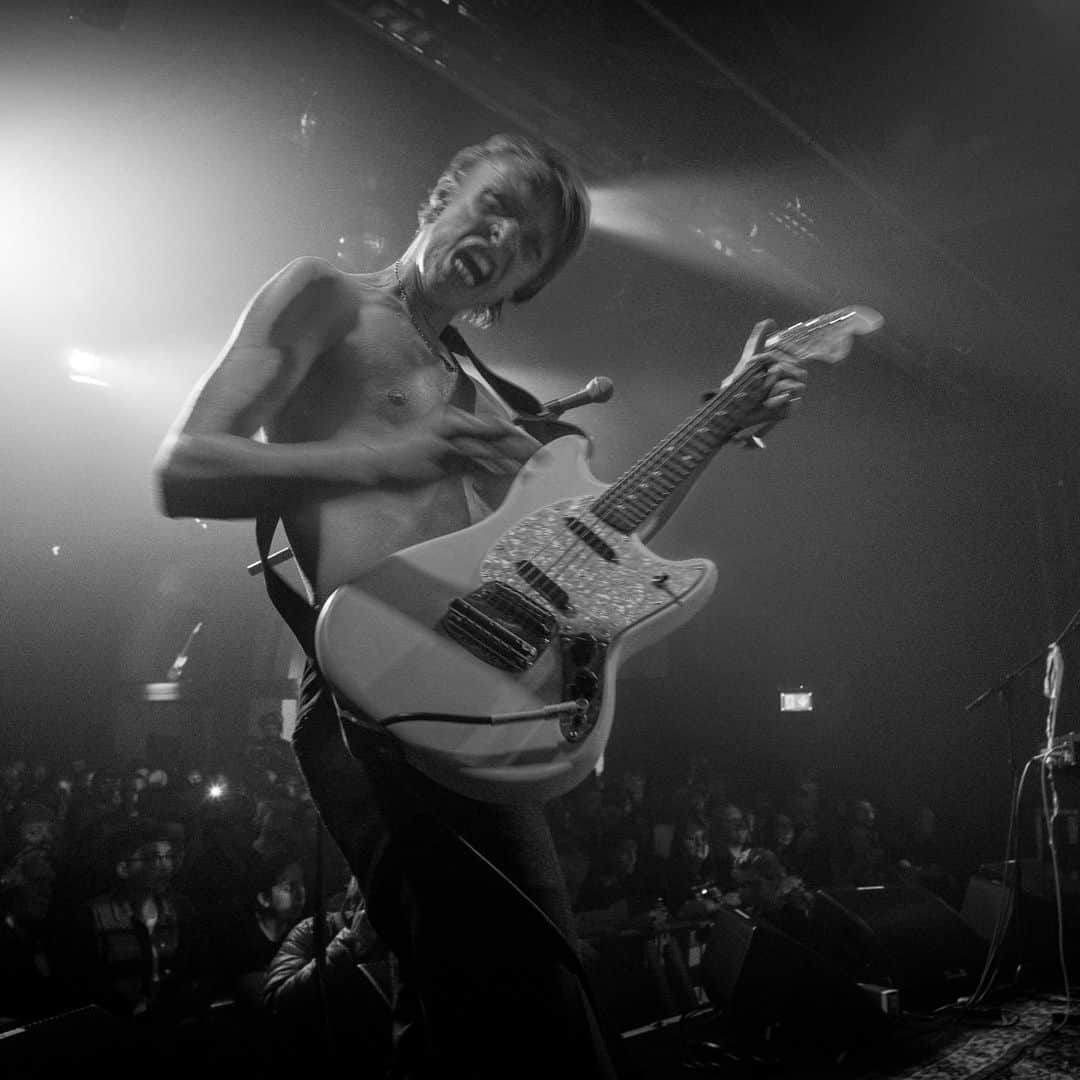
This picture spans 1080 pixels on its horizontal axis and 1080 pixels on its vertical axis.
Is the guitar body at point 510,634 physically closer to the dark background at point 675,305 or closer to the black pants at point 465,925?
the black pants at point 465,925

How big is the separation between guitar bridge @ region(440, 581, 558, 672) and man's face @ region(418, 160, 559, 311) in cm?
62

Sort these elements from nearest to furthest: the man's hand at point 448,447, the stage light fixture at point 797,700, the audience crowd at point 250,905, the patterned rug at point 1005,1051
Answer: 1. the man's hand at point 448,447
2. the audience crowd at point 250,905
3. the patterned rug at point 1005,1051
4. the stage light fixture at point 797,700

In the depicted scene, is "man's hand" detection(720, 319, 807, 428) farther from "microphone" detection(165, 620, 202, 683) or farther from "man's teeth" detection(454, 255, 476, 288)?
"microphone" detection(165, 620, 202, 683)

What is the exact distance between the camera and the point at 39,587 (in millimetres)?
16469

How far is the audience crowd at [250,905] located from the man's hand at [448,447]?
0.75m

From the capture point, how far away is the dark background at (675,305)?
21.8 feet

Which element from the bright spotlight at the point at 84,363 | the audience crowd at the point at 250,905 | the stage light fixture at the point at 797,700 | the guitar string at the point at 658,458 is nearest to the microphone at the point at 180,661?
the bright spotlight at the point at 84,363

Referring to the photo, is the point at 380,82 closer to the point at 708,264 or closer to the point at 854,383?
the point at 708,264

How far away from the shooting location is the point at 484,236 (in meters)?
1.69

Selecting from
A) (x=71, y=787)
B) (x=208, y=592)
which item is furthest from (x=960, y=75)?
(x=208, y=592)

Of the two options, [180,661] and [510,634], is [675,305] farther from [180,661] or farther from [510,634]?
[180,661]

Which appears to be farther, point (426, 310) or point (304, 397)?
point (426, 310)

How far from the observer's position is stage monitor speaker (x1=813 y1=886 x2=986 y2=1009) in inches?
217

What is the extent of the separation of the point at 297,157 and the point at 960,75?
5.38 meters
